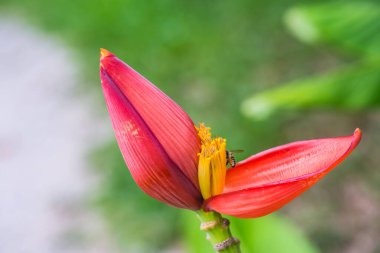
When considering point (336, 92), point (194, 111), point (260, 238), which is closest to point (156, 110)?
point (260, 238)

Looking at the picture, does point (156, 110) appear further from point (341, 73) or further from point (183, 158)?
point (341, 73)

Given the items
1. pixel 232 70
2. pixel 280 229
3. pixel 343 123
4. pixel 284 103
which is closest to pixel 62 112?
pixel 232 70

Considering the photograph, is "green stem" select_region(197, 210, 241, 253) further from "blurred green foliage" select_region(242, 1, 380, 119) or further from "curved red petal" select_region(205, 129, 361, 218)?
"blurred green foliage" select_region(242, 1, 380, 119)

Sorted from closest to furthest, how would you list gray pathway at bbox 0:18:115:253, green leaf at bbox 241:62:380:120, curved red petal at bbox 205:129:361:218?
curved red petal at bbox 205:129:361:218
green leaf at bbox 241:62:380:120
gray pathway at bbox 0:18:115:253

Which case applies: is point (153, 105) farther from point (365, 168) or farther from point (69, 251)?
point (69, 251)

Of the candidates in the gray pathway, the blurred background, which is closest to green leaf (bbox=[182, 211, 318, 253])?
the blurred background

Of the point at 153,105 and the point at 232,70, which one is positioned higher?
the point at 232,70

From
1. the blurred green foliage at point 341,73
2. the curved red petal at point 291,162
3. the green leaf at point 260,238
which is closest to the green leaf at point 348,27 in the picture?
the blurred green foliage at point 341,73

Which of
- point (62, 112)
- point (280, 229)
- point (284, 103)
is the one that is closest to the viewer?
point (280, 229)
